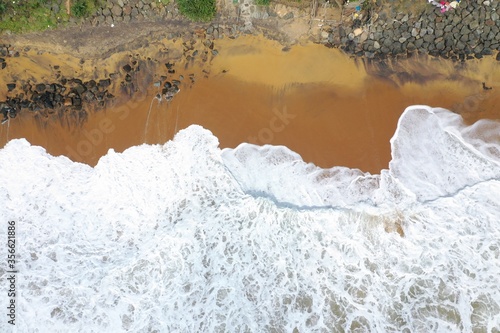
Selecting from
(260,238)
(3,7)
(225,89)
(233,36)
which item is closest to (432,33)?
(233,36)

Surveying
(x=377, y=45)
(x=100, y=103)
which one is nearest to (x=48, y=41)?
(x=100, y=103)

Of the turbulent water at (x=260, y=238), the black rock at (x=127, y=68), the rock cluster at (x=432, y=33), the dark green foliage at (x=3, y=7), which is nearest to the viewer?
the turbulent water at (x=260, y=238)

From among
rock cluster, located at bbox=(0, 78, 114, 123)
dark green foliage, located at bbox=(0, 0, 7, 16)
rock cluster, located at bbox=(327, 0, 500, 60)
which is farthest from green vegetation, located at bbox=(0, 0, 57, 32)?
rock cluster, located at bbox=(327, 0, 500, 60)

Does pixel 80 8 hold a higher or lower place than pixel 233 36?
higher

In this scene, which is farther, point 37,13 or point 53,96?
point 53,96

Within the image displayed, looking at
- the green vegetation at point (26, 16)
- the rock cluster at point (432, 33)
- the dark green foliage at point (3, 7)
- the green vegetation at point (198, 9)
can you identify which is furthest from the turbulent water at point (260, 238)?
the dark green foliage at point (3, 7)

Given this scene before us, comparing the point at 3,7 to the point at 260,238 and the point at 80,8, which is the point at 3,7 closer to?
the point at 80,8

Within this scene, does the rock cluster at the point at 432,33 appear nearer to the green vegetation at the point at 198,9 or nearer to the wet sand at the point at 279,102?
the wet sand at the point at 279,102
